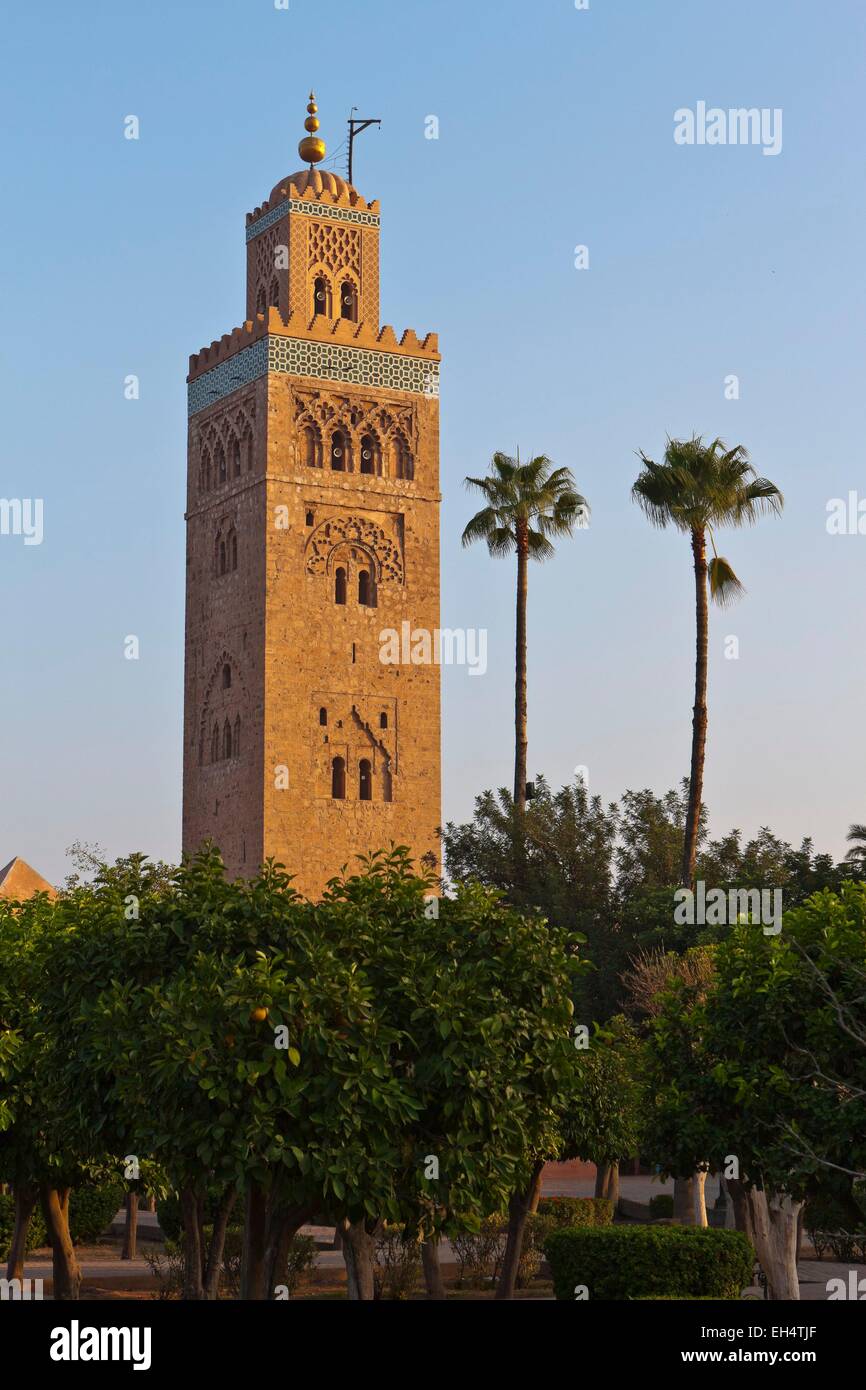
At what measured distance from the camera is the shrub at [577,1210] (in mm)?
31548

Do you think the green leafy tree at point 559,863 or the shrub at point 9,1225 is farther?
the green leafy tree at point 559,863

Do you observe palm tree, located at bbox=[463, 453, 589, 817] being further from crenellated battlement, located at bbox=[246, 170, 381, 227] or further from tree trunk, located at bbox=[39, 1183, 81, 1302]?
tree trunk, located at bbox=[39, 1183, 81, 1302]

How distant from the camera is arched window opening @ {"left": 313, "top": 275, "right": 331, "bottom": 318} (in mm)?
53938

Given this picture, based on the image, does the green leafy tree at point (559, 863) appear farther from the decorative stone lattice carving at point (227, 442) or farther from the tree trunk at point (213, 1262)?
the tree trunk at point (213, 1262)

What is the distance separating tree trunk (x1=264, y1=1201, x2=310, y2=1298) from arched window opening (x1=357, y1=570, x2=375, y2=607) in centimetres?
3591

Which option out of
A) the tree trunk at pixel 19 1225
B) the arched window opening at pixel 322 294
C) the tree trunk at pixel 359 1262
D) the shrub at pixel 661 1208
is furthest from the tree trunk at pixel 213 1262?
the arched window opening at pixel 322 294

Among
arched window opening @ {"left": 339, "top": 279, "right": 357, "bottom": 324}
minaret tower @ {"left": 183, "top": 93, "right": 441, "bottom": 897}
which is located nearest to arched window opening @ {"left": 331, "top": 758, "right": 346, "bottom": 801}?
minaret tower @ {"left": 183, "top": 93, "right": 441, "bottom": 897}

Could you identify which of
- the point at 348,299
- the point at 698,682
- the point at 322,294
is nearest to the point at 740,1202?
the point at 698,682

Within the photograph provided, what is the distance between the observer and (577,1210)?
31906mm

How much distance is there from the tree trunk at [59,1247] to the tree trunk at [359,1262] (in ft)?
12.0

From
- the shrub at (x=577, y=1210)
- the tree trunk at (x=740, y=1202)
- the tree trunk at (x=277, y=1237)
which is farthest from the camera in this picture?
the shrub at (x=577, y=1210)

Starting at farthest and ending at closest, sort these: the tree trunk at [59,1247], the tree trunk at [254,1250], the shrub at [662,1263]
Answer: the tree trunk at [59,1247] < the shrub at [662,1263] < the tree trunk at [254,1250]
